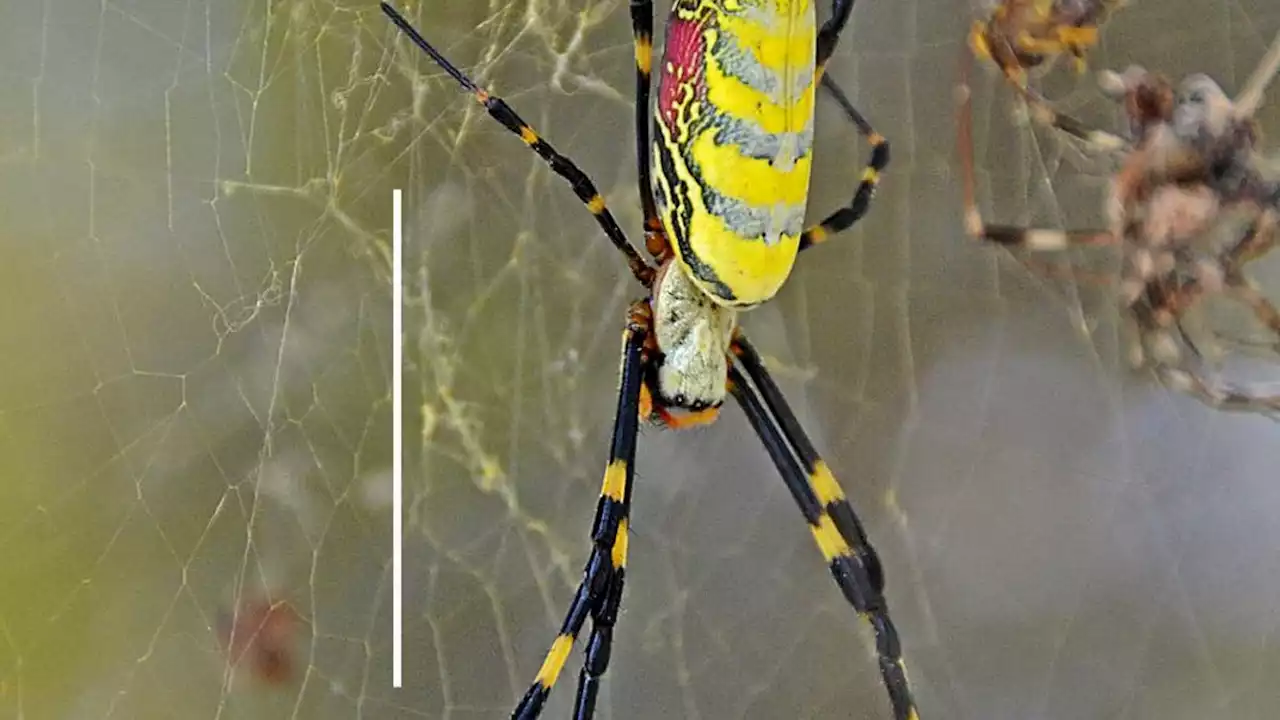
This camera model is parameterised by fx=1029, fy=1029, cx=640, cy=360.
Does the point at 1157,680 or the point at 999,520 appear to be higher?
the point at 999,520

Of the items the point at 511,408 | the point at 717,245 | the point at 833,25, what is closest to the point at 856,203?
the point at 833,25

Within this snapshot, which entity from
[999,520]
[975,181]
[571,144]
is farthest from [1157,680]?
[571,144]

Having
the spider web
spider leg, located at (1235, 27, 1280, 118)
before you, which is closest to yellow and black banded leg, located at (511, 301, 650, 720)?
the spider web

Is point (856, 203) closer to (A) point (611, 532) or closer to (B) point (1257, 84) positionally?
(A) point (611, 532)

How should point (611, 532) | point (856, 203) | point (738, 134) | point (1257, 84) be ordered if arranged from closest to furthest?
point (738, 134) < point (611, 532) < point (856, 203) < point (1257, 84)

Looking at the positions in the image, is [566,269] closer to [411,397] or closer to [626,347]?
[411,397]
